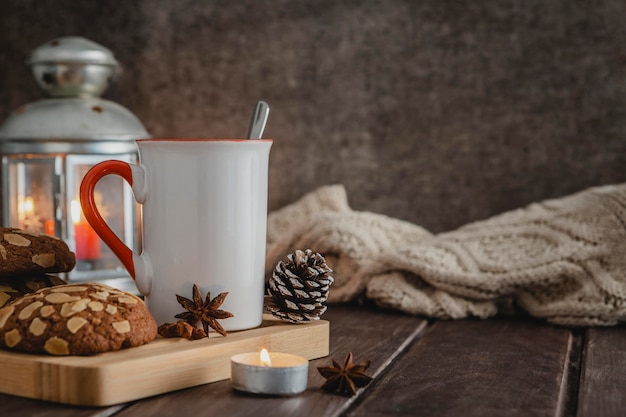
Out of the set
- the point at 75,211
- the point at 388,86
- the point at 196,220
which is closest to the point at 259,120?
the point at 196,220

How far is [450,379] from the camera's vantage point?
2.45ft

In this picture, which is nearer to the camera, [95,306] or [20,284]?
[95,306]

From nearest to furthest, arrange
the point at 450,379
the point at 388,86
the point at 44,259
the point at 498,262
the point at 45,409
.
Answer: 1. the point at 45,409
2. the point at 450,379
3. the point at 44,259
4. the point at 498,262
5. the point at 388,86

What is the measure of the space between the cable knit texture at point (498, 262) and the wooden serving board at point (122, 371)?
1.31 feet

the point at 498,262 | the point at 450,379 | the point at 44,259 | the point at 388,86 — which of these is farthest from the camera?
the point at 388,86

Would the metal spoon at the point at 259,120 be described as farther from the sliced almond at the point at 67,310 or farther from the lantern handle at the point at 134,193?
the sliced almond at the point at 67,310

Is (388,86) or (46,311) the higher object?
(388,86)

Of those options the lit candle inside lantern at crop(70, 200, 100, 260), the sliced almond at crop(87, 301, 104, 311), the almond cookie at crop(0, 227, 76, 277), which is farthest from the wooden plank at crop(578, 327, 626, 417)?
the lit candle inside lantern at crop(70, 200, 100, 260)

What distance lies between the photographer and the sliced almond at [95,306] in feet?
2.28

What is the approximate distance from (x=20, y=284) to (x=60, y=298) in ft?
0.53

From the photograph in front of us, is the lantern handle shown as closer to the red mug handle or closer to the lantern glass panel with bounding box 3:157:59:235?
the red mug handle

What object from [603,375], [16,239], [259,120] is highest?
[259,120]

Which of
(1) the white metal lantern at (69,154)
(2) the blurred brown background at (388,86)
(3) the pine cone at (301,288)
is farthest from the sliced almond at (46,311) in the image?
(2) the blurred brown background at (388,86)

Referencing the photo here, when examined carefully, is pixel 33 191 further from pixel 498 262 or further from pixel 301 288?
pixel 498 262
